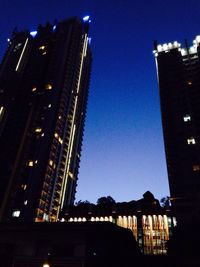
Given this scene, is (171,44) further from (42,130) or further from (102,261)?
(102,261)

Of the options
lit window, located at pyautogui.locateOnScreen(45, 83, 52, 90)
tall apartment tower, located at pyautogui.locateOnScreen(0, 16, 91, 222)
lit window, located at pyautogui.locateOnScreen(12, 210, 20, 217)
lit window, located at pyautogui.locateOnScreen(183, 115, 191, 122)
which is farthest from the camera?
lit window, located at pyautogui.locateOnScreen(45, 83, 52, 90)

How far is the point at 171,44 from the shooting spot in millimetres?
88625

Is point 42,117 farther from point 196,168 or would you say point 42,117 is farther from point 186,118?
point 196,168

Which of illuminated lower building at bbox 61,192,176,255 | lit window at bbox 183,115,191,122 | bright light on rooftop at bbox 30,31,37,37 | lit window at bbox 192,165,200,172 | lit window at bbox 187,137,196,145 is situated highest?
bright light on rooftop at bbox 30,31,37,37

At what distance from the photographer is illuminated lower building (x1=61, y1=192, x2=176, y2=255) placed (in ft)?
195

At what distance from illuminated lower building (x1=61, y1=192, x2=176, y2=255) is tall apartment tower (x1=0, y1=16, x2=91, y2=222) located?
11.5 metres

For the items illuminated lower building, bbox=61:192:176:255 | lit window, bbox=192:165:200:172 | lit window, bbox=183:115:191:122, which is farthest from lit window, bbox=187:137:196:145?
illuminated lower building, bbox=61:192:176:255

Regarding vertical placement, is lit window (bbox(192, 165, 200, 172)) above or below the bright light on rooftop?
below

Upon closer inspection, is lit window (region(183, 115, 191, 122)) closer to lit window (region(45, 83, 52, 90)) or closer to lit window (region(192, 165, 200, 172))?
lit window (region(192, 165, 200, 172))

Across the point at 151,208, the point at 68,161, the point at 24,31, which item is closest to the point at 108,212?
the point at 151,208

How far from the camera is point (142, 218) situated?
63188 millimetres

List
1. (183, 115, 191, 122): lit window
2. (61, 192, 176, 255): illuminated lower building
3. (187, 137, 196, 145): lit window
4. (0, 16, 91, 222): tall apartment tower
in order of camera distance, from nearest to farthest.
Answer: (61, 192, 176, 255): illuminated lower building < (187, 137, 196, 145): lit window < (183, 115, 191, 122): lit window < (0, 16, 91, 222): tall apartment tower

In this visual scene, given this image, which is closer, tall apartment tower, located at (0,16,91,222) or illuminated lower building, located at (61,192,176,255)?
illuminated lower building, located at (61,192,176,255)

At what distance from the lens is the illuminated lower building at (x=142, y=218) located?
59.6 m
